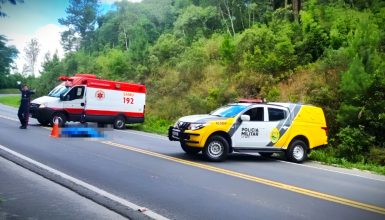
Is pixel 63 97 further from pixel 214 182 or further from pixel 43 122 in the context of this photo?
pixel 214 182

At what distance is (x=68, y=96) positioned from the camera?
21.7 m

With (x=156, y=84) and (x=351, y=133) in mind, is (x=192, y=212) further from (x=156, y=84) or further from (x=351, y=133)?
(x=156, y=84)

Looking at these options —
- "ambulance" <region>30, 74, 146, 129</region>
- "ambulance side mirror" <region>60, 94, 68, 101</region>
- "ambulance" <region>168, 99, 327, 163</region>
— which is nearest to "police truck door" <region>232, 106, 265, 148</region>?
"ambulance" <region>168, 99, 327, 163</region>

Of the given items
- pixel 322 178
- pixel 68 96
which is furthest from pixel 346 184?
Result: pixel 68 96

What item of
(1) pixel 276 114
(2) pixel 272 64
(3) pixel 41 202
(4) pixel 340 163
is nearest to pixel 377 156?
(4) pixel 340 163

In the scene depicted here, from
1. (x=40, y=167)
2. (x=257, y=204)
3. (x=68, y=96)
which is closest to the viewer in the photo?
(x=257, y=204)

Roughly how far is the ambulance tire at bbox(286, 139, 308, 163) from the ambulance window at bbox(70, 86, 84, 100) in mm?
11821

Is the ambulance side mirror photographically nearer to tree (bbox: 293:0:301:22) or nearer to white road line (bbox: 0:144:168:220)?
white road line (bbox: 0:144:168:220)

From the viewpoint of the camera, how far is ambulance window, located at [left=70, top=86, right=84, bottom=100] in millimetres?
21781

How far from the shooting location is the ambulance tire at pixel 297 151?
46.5 feet

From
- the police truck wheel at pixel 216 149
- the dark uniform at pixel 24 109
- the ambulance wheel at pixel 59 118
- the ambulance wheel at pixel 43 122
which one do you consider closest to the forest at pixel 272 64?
the police truck wheel at pixel 216 149

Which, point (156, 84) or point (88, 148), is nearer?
point (88, 148)

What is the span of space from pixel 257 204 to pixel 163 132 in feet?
48.2

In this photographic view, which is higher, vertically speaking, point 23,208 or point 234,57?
point 234,57
